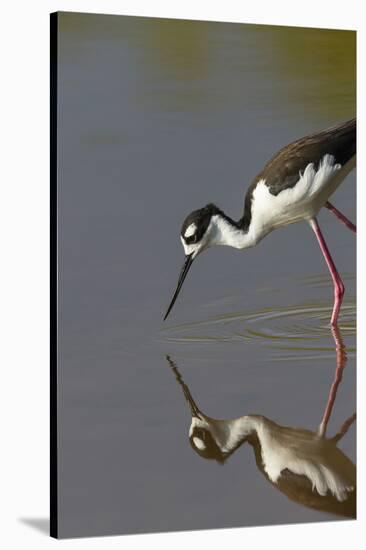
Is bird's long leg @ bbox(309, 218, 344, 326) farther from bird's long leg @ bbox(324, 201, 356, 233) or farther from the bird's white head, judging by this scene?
the bird's white head

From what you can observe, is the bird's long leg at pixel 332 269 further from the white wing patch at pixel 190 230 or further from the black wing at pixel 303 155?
the white wing patch at pixel 190 230

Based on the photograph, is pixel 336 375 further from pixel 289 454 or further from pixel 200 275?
pixel 200 275

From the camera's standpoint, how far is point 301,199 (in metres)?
5.50

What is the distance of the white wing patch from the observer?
524 cm

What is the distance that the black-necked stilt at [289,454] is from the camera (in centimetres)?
518

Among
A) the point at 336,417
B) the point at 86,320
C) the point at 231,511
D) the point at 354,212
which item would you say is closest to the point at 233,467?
the point at 231,511

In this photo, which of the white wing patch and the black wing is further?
the black wing

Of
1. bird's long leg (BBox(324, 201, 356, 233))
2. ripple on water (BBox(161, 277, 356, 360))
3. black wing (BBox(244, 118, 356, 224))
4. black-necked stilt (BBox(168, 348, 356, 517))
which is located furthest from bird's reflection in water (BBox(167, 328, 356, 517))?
black wing (BBox(244, 118, 356, 224))

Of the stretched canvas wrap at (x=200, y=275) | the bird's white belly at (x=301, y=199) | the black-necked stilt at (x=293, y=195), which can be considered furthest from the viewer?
the bird's white belly at (x=301, y=199)

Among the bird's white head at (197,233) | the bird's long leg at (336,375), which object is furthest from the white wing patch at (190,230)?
the bird's long leg at (336,375)

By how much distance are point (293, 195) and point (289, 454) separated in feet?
3.79

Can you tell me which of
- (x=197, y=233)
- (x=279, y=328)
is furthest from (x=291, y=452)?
(x=197, y=233)

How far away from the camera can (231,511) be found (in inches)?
203

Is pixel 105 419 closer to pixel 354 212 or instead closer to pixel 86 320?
pixel 86 320
